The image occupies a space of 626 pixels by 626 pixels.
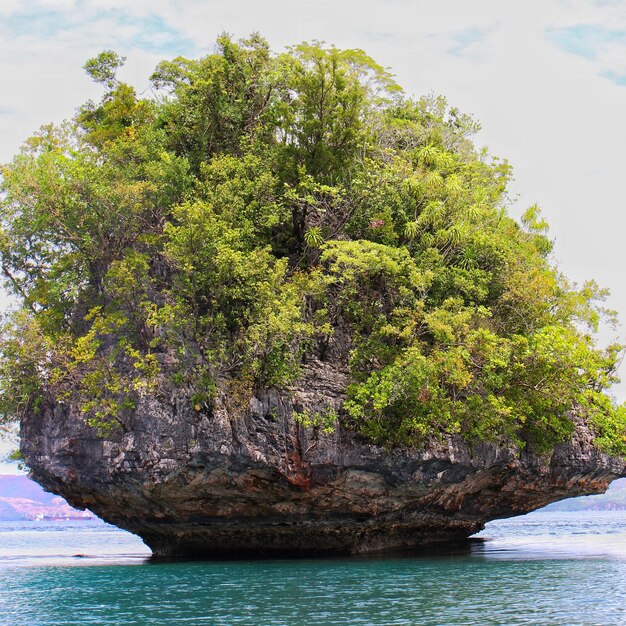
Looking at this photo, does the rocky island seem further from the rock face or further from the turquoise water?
the turquoise water

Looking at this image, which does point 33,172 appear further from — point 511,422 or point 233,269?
point 511,422

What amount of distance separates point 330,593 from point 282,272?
395 inches

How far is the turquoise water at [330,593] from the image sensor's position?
1468cm

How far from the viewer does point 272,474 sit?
2344cm

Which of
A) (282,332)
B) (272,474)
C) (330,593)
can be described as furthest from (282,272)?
(330,593)

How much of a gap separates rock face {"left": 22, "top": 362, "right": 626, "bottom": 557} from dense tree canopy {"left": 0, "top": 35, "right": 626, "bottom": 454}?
692mm

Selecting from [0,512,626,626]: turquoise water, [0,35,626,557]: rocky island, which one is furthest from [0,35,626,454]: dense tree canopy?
[0,512,626,626]: turquoise water

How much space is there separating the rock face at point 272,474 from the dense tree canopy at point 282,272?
69 centimetres

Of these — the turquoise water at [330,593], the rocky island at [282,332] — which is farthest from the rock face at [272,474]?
the turquoise water at [330,593]

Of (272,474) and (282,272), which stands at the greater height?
(282,272)

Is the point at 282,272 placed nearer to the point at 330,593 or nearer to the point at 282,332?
the point at 282,332

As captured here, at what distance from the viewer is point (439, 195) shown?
1051 inches

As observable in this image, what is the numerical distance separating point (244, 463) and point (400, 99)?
17.7 meters

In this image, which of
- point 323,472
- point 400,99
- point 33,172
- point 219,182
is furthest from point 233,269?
point 400,99
